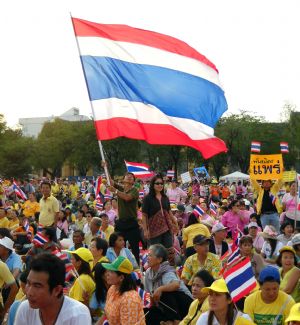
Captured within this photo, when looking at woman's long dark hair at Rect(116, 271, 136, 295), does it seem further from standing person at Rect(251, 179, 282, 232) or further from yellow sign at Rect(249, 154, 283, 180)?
yellow sign at Rect(249, 154, 283, 180)

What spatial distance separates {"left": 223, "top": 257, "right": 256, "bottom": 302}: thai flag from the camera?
5.57 meters

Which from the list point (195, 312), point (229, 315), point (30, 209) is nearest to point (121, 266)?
point (195, 312)

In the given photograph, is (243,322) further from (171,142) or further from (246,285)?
(171,142)

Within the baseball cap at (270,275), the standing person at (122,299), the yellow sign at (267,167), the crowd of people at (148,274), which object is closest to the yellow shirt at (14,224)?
the crowd of people at (148,274)

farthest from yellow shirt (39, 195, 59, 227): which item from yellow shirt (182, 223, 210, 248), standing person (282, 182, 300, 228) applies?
standing person (282, 182, 300, 228)

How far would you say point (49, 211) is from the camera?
500 inches

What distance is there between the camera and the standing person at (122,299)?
602 centimetres

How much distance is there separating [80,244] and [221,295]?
5232mm

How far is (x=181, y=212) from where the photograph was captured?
15.8 m

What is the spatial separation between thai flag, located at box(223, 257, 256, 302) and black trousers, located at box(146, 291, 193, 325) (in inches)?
66.1

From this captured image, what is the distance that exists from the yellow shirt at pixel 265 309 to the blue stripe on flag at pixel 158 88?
3.91m

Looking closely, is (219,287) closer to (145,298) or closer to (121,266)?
(121,266)

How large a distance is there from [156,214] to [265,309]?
3651mm

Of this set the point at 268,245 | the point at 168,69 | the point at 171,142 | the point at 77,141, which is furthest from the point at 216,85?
the point at 77,141
